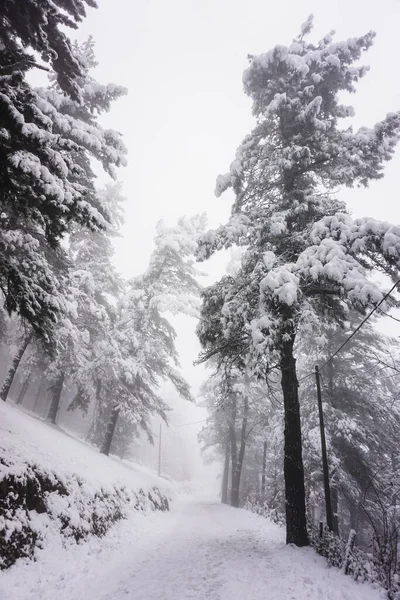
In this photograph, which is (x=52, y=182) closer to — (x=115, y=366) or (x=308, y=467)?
(x=115, y=366)

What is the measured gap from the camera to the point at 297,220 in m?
9.32

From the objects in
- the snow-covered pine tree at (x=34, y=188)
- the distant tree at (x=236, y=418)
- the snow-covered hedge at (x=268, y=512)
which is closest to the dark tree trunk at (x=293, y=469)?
the snow-covered hedge at (x=268, y=512)

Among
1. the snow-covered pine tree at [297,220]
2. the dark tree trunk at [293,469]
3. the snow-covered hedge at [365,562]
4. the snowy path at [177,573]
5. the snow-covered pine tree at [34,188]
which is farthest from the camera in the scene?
the dark tree trunk at [293,469]

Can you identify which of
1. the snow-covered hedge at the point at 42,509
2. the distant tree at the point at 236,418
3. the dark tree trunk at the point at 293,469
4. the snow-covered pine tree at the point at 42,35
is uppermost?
the snow-covered pine tree at the point at 42,35

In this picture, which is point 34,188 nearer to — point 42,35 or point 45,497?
point 42,35

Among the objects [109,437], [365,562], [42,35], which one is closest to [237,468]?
[109,437]

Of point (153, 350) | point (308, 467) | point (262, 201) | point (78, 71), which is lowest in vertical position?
point (308, 467)

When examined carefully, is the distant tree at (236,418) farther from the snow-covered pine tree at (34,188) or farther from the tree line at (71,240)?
the snow-covered pine tree at (34,188)

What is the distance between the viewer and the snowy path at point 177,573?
4914 mm

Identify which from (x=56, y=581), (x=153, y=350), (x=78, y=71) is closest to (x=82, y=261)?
(x=153, y=350)

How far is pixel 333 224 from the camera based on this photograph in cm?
718

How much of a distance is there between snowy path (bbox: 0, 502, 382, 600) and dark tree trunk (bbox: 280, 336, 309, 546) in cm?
45

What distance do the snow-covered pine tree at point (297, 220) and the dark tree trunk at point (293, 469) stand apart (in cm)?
3

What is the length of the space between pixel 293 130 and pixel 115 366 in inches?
483
